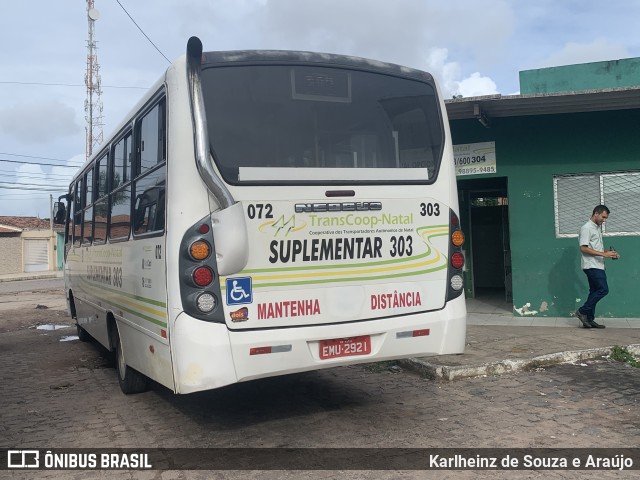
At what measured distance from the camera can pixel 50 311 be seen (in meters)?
15.0

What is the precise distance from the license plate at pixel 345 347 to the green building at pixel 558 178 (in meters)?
5.36

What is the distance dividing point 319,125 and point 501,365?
362 cm

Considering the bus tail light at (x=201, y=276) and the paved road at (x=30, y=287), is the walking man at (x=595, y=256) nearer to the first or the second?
the bus tail light at (x=201, y=276)

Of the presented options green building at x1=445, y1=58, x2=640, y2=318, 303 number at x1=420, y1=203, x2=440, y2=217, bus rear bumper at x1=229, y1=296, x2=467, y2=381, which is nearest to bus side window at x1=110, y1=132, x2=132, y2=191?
bus rear bumper at x1=229, y1=296, x2=467, y2=381

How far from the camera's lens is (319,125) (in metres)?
4.59

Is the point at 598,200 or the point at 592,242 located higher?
the point at 598,200

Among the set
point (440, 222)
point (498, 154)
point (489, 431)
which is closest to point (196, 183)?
point (440, 222)

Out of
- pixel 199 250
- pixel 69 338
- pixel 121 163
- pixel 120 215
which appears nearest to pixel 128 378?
pixel 120 215

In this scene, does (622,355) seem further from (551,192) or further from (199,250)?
(199,250)

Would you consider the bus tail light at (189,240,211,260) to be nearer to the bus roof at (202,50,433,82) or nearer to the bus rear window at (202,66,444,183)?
the bus rear window at (202,66,444,183)

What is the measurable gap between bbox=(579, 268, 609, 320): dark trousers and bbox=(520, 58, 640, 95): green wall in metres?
6.84

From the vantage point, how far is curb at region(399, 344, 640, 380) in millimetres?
6340

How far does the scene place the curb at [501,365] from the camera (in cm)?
634

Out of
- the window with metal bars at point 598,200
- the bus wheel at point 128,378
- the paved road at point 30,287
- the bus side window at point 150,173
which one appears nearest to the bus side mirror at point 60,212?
the bus wheel at point 128,378
